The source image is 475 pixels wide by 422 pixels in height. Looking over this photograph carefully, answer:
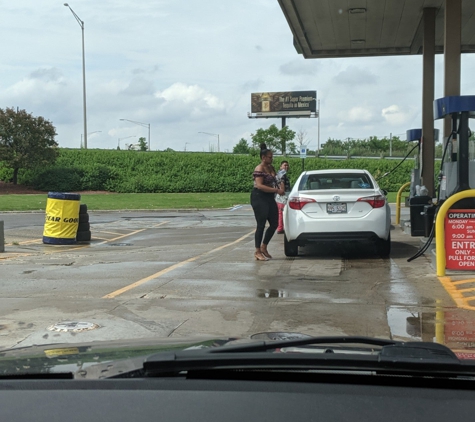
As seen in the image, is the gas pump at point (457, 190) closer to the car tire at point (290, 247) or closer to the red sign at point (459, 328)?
the red sign at point (459, 328)

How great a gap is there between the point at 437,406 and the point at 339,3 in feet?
49.6

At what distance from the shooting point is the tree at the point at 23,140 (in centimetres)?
4631

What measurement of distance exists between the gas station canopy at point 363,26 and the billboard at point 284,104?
77.3 metres

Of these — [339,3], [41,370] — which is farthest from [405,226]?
[41,370]

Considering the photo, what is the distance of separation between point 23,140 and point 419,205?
124 ft

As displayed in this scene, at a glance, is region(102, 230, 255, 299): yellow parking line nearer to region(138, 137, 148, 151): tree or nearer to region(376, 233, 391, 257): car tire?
region(376, 233, 391, 257): car tire

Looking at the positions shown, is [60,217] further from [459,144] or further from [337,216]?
[459,144]

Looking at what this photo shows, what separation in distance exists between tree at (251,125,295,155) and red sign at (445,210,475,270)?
63.7m

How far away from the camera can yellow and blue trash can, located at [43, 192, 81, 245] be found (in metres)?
14.5

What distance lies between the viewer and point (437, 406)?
1.80 m

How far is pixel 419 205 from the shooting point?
45.4 feet

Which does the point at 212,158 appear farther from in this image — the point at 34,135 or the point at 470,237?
the point at 470,237

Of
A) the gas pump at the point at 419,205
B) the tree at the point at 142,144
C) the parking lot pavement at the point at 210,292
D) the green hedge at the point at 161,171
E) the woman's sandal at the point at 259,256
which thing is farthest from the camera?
the tree at the point at 142,144

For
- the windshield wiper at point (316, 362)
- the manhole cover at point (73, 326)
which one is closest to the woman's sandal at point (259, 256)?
the manhole cover at point (73, 326)
